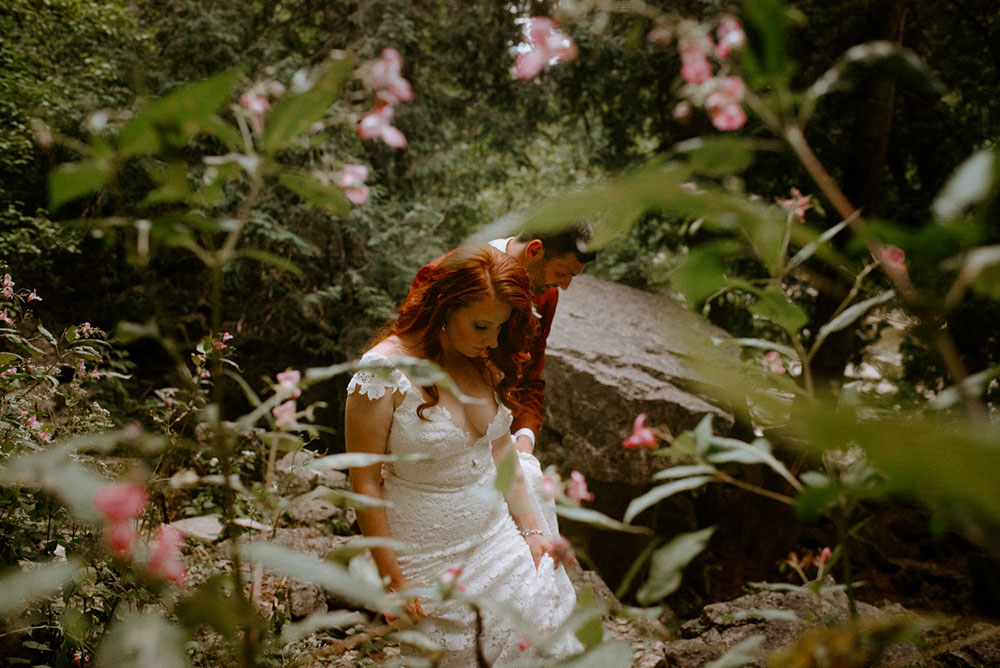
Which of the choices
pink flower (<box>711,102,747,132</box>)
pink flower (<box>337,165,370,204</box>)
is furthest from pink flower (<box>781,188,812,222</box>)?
pink flower (<box>337,165,370,204</box>)

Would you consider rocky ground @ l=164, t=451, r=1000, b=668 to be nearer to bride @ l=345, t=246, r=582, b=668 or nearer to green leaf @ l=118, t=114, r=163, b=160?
bride @ l=345, t=246, r=582, b=668

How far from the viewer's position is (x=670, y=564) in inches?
24.9

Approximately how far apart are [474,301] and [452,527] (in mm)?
752

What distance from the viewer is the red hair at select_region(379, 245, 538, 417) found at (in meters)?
1.93

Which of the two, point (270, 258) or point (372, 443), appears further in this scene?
point (372, 443)

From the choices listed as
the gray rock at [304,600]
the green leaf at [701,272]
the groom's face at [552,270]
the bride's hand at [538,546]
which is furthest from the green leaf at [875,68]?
the gray rock at [304,600]

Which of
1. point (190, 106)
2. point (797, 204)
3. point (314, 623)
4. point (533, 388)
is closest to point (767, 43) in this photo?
point (190, 106)

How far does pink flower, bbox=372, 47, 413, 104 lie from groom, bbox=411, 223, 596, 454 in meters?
1.73

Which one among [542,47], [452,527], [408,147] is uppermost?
[542,47]

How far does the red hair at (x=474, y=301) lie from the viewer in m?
1.93

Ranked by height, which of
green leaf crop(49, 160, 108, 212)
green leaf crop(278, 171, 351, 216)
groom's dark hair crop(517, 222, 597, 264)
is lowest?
groom's dark hair crop(517, 222, 597, 264)

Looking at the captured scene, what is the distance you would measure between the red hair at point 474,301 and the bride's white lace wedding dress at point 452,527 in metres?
0.10

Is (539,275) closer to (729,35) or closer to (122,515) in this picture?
(729,35)

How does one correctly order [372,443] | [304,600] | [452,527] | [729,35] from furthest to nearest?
1. [304,600]
2. [452,527]
3. [372,443]
4. [729,35]
